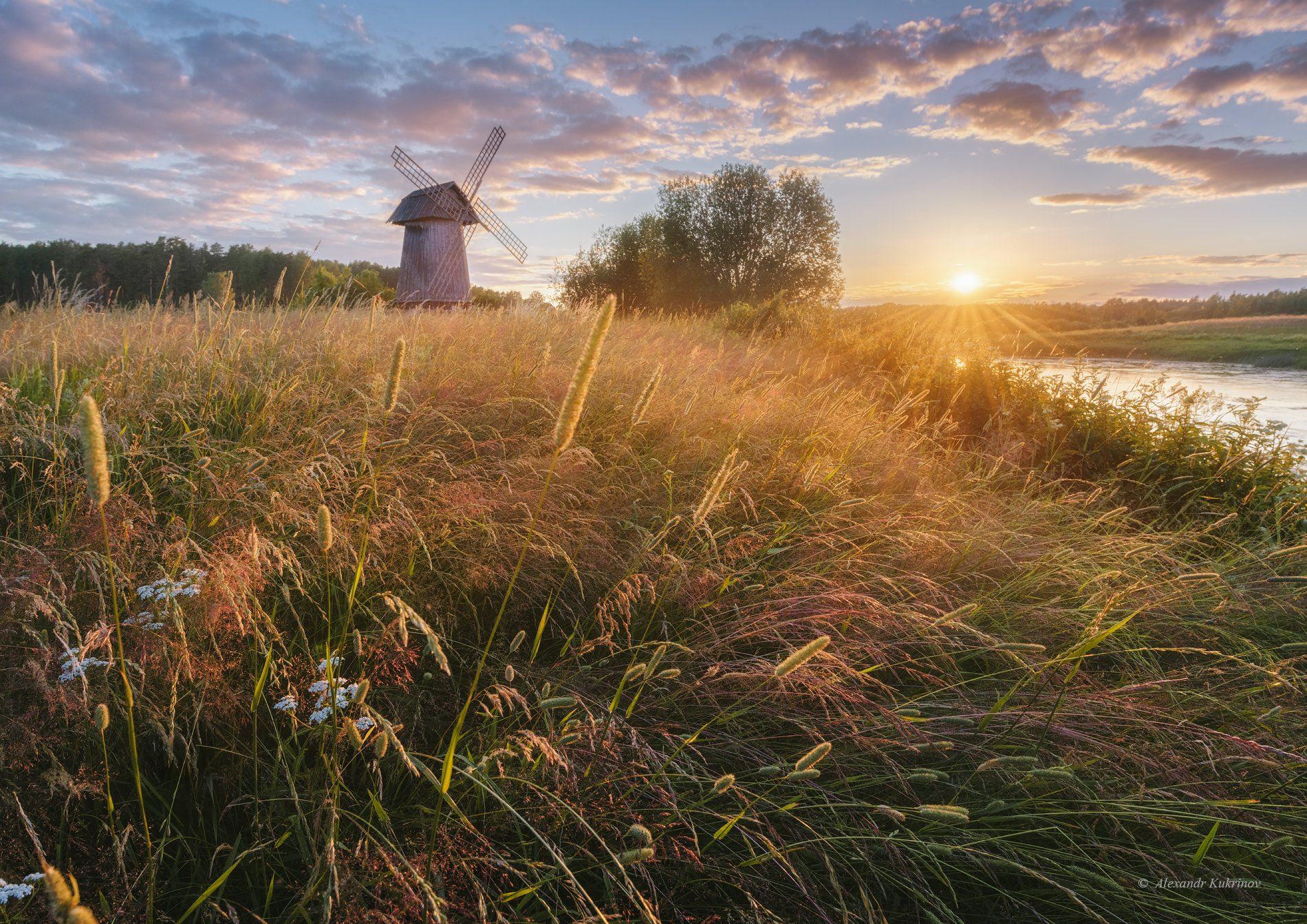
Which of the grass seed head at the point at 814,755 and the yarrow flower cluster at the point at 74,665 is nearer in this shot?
the grass seed head at the point at 814,755

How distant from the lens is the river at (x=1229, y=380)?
9.00 meters

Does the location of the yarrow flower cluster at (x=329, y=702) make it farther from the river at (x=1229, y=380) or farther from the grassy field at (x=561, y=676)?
the river at (x=1229, y=380)

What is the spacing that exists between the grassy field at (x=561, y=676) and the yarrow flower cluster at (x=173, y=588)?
1.1 inches

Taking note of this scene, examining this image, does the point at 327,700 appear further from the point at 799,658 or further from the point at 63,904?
the point at 799,658

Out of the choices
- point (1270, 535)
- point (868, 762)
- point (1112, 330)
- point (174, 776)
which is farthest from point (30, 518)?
point (1112, 330)

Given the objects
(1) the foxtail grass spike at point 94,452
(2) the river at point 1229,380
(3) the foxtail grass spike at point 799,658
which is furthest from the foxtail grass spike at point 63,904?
(2) the river at point 1229,380

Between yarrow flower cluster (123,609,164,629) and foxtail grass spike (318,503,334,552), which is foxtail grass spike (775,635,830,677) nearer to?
foxtail grass spike (318,503,334,552)

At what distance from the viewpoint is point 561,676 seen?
2.38 m

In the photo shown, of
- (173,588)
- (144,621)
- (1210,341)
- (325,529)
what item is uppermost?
(1210,341)

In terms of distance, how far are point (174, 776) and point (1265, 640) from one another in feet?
17.7

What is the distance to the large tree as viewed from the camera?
30.3 metres

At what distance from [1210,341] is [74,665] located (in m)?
31.3

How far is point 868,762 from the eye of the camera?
2.13m

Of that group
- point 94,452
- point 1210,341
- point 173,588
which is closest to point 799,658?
point 94,452
